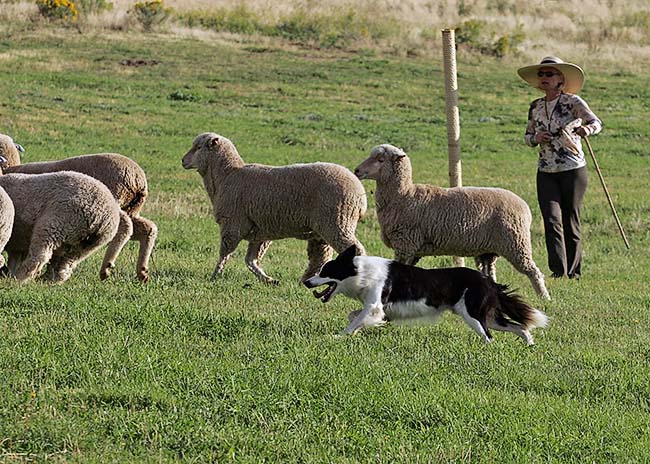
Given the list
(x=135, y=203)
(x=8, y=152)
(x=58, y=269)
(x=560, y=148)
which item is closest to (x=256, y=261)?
(x=135, y=203)

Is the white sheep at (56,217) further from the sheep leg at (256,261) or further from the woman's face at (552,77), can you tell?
the woman's face at (552,77)

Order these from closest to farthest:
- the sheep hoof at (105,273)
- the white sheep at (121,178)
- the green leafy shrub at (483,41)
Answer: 1. the sheep hoof at (105,273)
2. the white sheep at (121,178)
3. the green leafy shrub at (483,41)

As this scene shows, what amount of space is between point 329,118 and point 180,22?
1651 cm

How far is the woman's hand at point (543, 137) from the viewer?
11328 millimetres

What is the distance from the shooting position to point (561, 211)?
12.0 meters

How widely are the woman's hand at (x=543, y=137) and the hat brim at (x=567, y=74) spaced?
61 cm

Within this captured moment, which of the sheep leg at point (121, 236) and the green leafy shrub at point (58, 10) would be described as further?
the green leafy shrub at point (58, 10)

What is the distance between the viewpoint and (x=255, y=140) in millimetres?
24000

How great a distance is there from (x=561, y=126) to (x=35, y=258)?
5.60 metres

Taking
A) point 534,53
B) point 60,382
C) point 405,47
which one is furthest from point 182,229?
point 534,53

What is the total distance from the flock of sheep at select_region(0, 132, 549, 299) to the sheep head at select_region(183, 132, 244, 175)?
0.02 meters

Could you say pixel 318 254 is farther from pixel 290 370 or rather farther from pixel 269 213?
pixel 290 370

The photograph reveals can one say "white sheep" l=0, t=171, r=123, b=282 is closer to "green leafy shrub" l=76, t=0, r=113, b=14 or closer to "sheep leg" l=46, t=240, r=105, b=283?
"sheep leg" l=46, t=240, r=105, b=283

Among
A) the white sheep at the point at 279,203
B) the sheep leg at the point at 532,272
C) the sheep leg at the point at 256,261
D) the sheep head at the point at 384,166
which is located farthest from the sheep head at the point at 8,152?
the sheep leg at the point at 532,272
